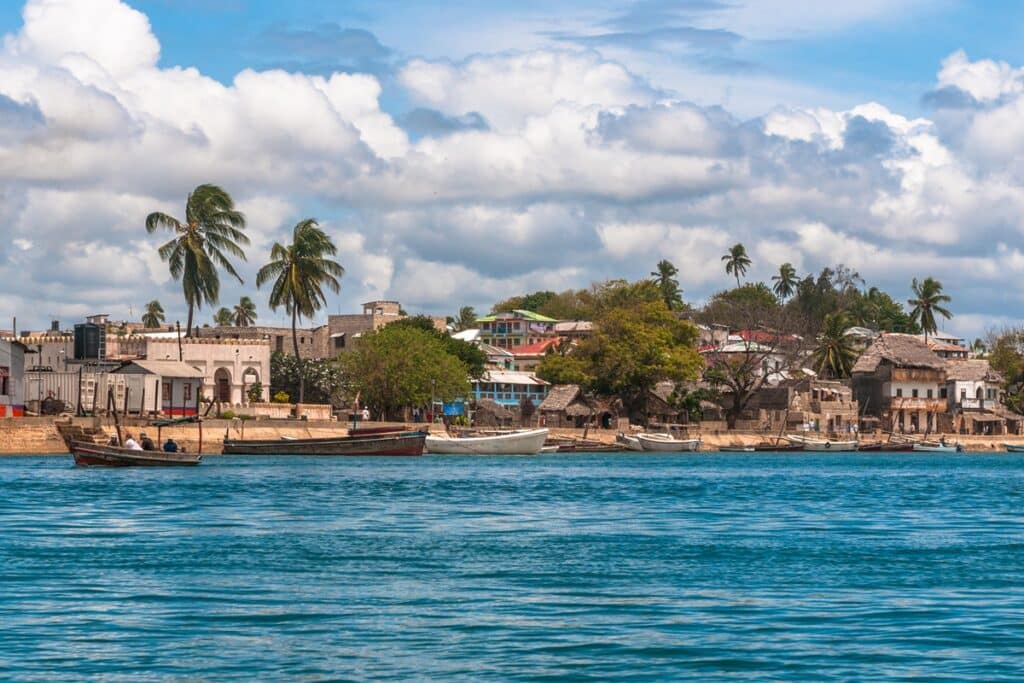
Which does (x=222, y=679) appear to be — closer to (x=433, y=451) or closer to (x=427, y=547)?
(x=427, y=547)

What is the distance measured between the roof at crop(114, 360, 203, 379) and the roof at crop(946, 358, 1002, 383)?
74.2m

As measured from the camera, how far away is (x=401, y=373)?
109m

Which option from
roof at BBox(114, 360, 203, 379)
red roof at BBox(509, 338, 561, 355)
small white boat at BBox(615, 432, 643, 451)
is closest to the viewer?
roof at BBox(114, 360, 203, 379)

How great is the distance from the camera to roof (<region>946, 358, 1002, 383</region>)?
14375 cm

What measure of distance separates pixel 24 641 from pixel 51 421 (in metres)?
62.4

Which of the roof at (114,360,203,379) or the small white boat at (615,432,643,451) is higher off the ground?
the roof at (114,360,203,379)

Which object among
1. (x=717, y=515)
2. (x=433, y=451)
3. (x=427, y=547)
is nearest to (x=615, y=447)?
(x=433, y=451)

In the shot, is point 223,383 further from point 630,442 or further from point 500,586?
point 500,586

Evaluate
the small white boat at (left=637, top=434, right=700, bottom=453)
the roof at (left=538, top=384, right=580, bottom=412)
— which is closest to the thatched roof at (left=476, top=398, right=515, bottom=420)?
the roof at (left=538, top=384, right=580, bottom=412)

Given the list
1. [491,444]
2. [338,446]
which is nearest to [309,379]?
[491,444]

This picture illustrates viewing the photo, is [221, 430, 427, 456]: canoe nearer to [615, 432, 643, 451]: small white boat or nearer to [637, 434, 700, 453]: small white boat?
[615, 432, 643, 451]: small white boat

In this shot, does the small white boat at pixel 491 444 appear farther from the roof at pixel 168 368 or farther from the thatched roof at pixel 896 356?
the thatched roof at pixel 896 356

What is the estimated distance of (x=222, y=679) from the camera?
1966 centimetres

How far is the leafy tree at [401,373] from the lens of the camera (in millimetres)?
108875
